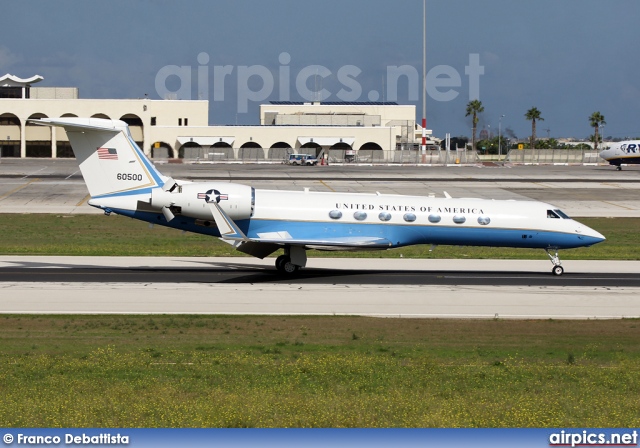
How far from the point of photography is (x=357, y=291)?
27.1m

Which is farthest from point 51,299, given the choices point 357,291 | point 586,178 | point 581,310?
point 586,178

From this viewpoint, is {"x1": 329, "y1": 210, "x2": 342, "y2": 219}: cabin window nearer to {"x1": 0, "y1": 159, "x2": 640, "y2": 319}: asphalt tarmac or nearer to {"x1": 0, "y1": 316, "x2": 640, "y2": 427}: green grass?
{"x1": 0, "y1": 159, "x2": 640, "y2": 319}: asphalt tarmac

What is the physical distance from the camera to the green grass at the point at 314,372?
510 inches

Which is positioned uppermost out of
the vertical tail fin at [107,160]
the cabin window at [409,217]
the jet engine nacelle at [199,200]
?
the vertical tail fin at [107,160]

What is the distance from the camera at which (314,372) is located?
1622cm

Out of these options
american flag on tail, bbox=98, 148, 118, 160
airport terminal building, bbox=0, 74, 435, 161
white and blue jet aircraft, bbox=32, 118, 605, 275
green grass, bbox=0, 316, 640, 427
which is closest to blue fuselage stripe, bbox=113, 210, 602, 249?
white and blue jet aircraft, bbox=32, 118, 605, 275

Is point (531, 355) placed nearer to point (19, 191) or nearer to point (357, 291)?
point (357, 291)

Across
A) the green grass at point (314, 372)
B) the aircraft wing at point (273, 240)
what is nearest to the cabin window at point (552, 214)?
the aircraft wing at point (273, 240)

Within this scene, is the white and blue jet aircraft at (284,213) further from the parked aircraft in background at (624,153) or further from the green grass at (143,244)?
the parked aircraft in background at (624,153)

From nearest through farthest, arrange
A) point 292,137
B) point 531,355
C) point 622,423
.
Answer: point 622,423, point 531,355, point 292,137

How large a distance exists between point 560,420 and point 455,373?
3652 mm

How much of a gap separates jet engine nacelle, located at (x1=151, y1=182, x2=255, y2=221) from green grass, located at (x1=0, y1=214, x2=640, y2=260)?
23.9ft

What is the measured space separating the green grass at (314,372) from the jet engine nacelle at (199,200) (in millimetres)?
6993

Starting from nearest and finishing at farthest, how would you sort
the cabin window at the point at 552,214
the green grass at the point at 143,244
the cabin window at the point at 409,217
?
the cabin window at the point at 409,217 → the cabin window at the point at 552,214 → the green grass at the point at 143,244
